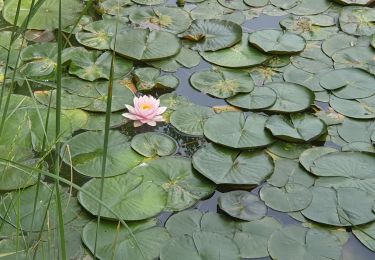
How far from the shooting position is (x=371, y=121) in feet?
7.28

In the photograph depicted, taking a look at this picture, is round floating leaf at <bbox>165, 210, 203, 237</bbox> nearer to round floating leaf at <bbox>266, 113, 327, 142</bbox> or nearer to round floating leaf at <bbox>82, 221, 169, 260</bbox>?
round floating leaf at <bbox>82, 221, 169, 260</bbox>

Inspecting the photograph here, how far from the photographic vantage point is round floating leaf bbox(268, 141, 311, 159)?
6.73 feet

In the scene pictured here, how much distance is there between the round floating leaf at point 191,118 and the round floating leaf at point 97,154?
0.20m

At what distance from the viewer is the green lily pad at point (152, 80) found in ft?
7.79

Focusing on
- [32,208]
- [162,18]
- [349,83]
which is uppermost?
[349,83]

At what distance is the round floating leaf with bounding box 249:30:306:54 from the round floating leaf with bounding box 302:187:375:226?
Answer: 823mm

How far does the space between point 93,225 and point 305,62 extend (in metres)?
1.22

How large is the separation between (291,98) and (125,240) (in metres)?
0.92

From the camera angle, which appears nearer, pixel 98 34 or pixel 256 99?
pixel 256 99

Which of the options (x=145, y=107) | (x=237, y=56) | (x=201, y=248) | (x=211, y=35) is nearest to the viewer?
(x=201, y=248)

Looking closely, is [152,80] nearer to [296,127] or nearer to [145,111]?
[145,111]

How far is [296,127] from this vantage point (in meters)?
2.15

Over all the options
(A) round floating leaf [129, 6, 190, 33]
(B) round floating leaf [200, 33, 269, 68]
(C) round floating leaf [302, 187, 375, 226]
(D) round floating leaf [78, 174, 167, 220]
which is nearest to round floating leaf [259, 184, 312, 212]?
(C) round floating leaf [302, 187, 375, 226]

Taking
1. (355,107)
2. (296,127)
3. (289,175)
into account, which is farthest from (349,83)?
(289,175)
